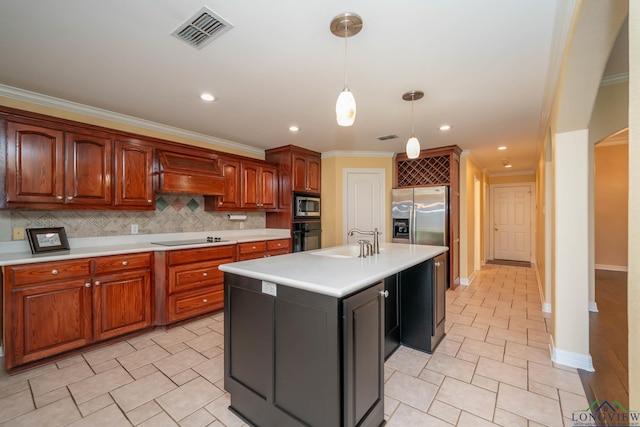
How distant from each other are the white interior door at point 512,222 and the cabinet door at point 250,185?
6658mm

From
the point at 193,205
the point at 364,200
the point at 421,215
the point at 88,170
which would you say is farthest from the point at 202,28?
the point at 421,215

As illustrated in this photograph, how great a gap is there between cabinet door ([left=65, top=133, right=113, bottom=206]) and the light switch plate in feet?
7.81

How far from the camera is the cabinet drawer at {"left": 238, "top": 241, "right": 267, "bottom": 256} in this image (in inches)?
151

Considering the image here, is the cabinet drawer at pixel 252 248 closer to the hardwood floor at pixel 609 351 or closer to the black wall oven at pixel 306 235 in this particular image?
the black wall oven at pixel 306 235

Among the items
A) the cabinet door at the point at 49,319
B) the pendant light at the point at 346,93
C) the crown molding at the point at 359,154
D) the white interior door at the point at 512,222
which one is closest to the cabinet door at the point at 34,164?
the cabinet door at the point at 49,319

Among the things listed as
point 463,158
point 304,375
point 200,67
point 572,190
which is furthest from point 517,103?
point 304,375

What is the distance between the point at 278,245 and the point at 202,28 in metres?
3.13

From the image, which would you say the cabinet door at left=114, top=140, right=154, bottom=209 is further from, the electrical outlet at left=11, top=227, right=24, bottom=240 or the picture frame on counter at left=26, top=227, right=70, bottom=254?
the electrical outlet at left=11, top=227, right=24, bottom=240

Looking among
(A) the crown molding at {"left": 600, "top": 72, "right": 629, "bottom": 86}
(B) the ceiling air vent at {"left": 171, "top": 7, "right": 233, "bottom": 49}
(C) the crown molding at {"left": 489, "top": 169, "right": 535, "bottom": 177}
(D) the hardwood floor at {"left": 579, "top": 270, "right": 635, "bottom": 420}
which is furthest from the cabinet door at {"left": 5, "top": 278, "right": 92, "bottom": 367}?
(C) the crown molding at {"left": 489, "top": 169, "right": 535, "bottom": 177}

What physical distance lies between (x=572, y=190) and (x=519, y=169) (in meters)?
5.69

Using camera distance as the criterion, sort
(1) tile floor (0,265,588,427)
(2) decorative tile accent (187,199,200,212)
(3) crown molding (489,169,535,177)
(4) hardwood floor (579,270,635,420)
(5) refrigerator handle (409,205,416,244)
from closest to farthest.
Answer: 1. (1) tile floor (0,265,588,427)
2. (4) hardwood floor (579,270,635,420)
3. (2) decorative tile accent (187,199,200,212)
4. (5) refrigerator handle (409,205,416,244)
5. (3) crown molding (489,169,535,177)

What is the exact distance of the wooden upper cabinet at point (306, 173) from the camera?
4734 mm

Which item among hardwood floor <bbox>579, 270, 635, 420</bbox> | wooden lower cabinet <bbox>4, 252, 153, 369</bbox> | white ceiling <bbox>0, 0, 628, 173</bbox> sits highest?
white ceiling <bbox>0, 0, 628, 173</bbox>

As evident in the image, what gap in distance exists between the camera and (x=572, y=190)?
7.54ft
